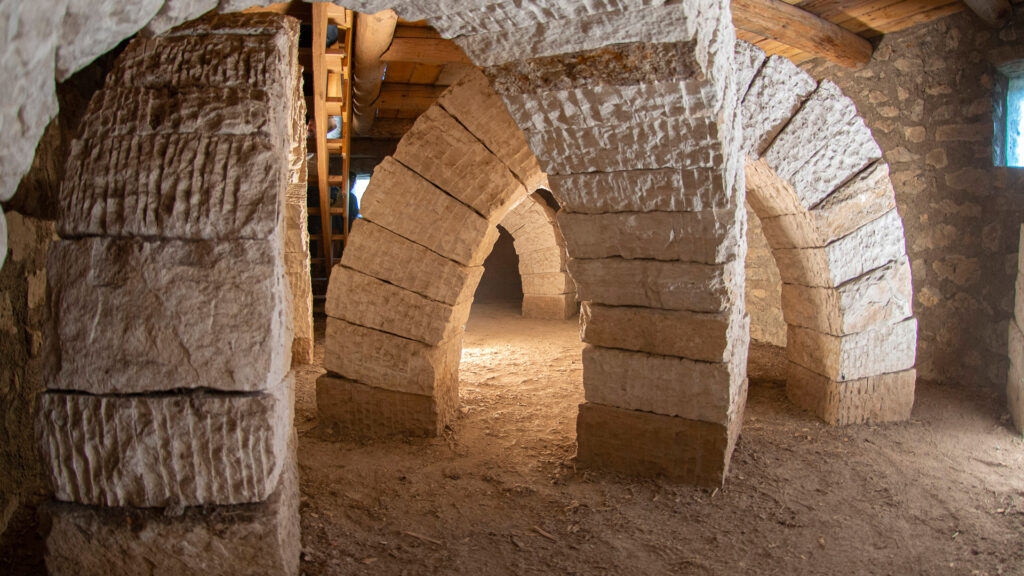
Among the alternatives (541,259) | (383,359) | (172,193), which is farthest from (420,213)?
(541,259)

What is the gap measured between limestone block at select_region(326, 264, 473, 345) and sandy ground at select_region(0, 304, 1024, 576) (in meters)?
0.70

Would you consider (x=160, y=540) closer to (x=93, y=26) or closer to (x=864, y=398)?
(x=93, y=26)

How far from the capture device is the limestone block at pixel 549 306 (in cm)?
846

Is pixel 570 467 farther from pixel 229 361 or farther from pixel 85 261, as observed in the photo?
pixel 85 261

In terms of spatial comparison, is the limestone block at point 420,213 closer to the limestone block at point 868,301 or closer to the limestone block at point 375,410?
the limestone block at point 375,410

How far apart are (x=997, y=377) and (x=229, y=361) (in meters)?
5.28

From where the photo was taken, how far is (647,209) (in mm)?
2797

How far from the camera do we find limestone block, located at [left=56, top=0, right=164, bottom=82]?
0.88 metres

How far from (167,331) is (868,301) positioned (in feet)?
12.6

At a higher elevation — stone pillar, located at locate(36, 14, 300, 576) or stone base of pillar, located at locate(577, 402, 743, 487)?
stone pillar, located at locate(36, 14, 300, 576)

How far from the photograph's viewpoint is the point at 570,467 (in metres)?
3.40

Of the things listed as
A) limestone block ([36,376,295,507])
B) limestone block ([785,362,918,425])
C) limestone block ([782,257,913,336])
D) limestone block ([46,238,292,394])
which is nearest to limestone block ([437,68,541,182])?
limestone block ([46,238,292,394])

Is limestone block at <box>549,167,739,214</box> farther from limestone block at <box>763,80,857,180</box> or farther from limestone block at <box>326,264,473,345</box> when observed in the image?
limestone block at <box>326,264,473,345</box>

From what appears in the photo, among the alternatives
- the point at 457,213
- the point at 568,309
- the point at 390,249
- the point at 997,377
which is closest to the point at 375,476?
the point at 390,249
